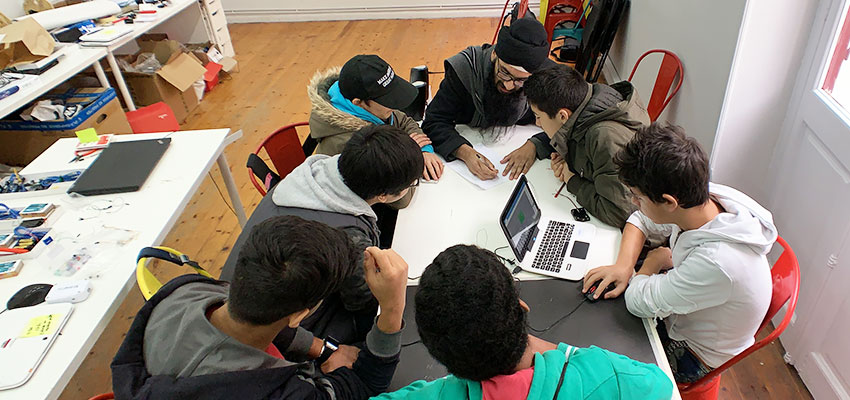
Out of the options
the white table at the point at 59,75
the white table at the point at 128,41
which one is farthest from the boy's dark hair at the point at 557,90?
the white table at the point at 128,41

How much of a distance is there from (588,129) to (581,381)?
98 cm

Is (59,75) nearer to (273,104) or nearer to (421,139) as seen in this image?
(273,104)

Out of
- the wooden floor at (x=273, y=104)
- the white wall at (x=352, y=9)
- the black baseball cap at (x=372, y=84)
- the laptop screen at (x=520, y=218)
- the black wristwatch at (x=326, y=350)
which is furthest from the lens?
the white wall at (x=352, y=9)

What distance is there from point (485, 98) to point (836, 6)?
1.25 m

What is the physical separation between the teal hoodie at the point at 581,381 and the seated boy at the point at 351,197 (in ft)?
1.62

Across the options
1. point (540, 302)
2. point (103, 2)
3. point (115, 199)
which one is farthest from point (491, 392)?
point (103, 2)

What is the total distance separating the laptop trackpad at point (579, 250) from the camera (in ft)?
4.71

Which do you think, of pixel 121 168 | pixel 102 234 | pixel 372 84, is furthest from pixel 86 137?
pixel 372 84

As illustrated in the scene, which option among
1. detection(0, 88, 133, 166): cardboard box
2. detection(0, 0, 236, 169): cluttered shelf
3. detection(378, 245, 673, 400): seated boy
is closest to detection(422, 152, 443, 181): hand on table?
detection(378, 245, 673, 400): seated boy

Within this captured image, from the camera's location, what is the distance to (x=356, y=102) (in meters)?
1.82

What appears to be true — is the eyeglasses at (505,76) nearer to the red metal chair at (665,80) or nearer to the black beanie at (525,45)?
the black beanie at (525,45)

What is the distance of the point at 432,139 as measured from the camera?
6.84ft

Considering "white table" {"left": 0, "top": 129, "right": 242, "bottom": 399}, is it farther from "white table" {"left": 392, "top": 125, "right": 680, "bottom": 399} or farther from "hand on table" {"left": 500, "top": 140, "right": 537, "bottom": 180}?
"hand on table" {"left": 500, "top": 140, "right": 537, "bottom": 180}

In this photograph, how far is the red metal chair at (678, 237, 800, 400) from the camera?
3.80ft
